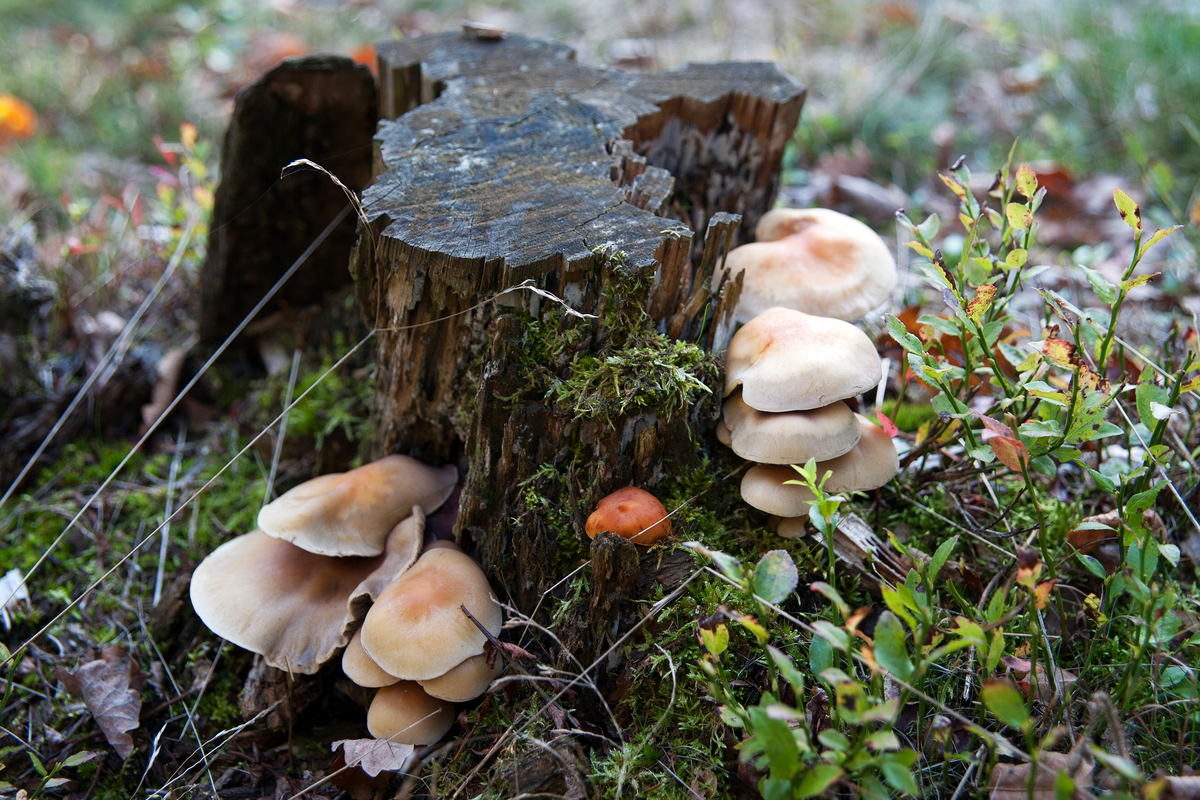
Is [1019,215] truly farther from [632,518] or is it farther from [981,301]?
[632,518]

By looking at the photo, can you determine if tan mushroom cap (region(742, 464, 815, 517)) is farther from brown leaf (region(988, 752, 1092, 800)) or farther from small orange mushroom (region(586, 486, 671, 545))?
brown leaf (region(988, 752, 1092, 800))

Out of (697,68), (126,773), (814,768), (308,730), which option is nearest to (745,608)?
(814,768)

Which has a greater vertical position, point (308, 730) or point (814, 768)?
point (814, 768)

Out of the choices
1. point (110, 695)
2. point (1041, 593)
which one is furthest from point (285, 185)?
point (1041, 593)

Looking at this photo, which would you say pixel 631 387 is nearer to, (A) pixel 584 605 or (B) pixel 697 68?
(A) pixel 584 605

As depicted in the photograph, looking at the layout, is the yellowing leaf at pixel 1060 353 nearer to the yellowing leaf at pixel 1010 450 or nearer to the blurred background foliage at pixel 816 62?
the yellowing leaf at pixel 1010 450

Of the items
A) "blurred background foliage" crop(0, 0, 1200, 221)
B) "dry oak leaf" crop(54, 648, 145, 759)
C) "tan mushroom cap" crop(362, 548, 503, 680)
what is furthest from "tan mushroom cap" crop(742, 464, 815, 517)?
"blurred background foliage" crop(0, 0, 1200, 221)

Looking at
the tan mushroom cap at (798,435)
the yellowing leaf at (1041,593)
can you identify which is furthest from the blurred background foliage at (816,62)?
the yellowing leaf at (1041,593)
